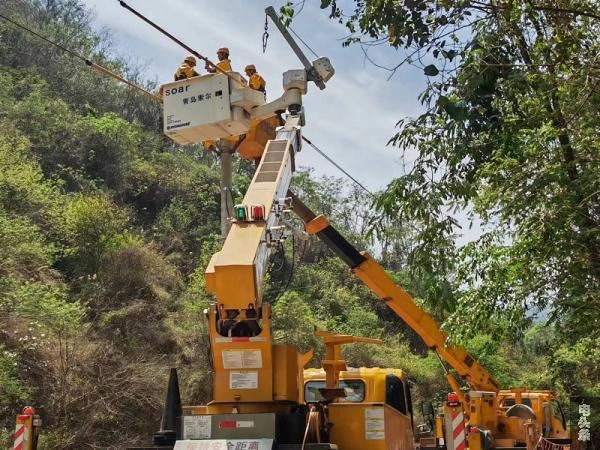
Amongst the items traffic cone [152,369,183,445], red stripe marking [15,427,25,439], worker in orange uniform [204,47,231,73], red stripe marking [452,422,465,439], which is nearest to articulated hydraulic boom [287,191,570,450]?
red stripe marking [452,422,465,439]

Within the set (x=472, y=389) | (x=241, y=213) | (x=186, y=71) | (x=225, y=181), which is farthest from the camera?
(x=472, y=389)

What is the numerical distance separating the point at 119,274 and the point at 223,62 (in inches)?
545

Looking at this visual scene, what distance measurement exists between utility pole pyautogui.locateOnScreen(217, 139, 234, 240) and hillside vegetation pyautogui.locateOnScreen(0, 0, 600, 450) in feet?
3.57

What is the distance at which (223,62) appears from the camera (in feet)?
32.7

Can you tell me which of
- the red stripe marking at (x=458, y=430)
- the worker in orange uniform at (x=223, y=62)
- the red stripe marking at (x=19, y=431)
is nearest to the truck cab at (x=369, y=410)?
the red stripe marking at (x=458, y=430)

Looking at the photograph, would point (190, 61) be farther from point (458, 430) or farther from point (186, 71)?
point (458, 430)

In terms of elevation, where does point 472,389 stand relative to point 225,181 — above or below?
below

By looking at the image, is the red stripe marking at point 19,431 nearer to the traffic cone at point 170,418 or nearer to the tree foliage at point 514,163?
the traffic cone at point 170,418

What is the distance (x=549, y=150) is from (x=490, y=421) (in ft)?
24.3

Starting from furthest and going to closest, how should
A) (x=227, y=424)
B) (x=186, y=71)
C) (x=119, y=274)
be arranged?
(x=119, y=274) → (x=186, y=71) → (x=227, y=424)

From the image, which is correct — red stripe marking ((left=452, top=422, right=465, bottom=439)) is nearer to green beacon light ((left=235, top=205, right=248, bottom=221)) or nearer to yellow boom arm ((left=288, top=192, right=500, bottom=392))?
yellow boom arm ((left=288, top=192, right=500, bottom=392))

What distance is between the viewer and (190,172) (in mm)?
35688

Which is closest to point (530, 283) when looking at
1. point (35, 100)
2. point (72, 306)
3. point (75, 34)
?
point (72, 306)

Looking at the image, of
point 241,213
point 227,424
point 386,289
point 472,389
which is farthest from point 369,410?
point 472,389
